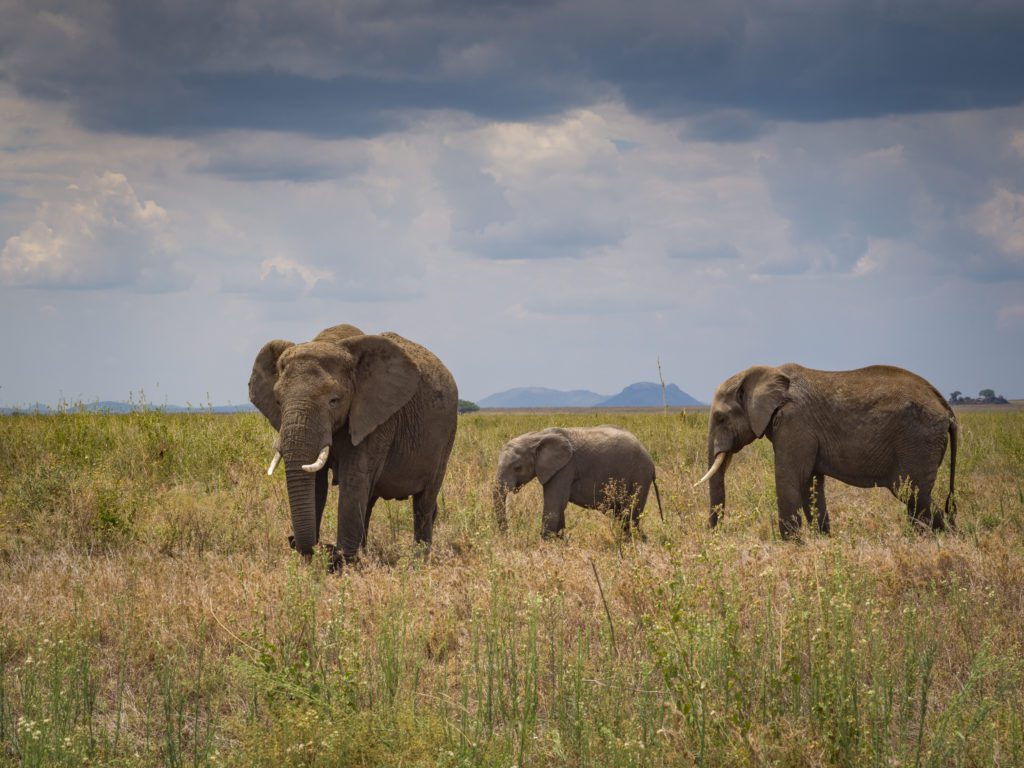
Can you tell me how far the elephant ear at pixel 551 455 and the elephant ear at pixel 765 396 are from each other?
223cm

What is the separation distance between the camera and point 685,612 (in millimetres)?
5266

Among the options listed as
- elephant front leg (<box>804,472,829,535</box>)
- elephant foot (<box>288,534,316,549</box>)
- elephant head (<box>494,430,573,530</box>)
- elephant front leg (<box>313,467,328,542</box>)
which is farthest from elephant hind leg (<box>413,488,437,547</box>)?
elephant front leg (<box>804,472,829,535</box>)

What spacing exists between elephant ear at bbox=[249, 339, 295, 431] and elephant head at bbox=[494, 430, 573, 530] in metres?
3.30

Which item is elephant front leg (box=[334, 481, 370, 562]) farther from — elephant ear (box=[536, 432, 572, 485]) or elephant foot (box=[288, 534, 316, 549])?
elephant ear (box=[536, 432, 572, 485])

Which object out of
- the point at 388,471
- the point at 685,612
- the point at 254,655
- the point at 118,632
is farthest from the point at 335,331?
the point at 685,612

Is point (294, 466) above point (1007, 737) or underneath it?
above

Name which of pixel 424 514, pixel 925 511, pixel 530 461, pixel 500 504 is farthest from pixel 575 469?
pixel 925 511

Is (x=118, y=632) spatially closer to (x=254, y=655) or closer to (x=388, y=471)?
(x=254, y=655)

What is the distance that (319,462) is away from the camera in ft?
29.1

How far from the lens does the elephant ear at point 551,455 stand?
40.5 ft

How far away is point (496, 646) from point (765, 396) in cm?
697

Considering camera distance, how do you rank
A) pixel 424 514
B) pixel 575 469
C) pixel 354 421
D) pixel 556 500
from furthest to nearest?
1. pixel 575 469
2. pixel 556 500
3. pixel 424 514
4. pixel 354 421

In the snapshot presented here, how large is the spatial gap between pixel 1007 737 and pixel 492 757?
7.76 ft

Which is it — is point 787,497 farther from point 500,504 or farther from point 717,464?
point 500,504
